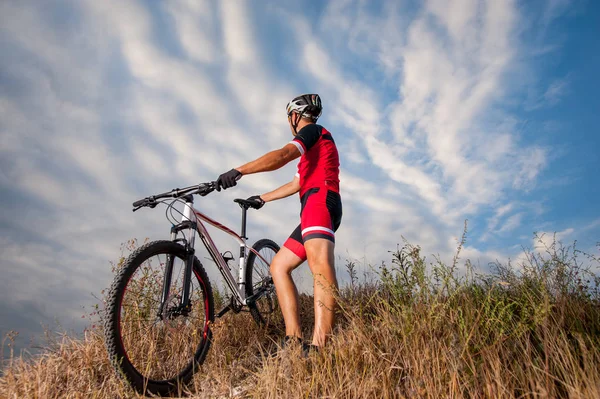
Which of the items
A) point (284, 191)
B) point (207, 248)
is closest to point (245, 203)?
point (284, 191)

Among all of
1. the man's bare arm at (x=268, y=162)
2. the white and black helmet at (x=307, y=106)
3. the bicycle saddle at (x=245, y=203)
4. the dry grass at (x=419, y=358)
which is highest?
the white and black helmet at (x=307, y=106)

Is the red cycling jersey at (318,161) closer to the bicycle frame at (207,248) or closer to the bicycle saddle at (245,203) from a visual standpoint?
the bicycle frame at (207,248)

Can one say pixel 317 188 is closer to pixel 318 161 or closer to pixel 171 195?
pixel 318 161

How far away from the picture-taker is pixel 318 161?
13.5ft

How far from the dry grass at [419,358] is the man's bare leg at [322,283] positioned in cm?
14

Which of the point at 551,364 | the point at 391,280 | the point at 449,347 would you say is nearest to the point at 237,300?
the point at 391,280

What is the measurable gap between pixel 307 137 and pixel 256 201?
1672 mm

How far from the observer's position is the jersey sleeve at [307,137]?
390 centimetres

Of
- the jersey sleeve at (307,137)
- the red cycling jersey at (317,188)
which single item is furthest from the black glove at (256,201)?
the jersey sleeve at (307,137)

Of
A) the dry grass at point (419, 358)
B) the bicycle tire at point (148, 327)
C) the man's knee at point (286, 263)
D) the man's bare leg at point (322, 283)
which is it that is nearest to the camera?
the dry grass at point (419, 358)

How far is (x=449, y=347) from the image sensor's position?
275 centimetres

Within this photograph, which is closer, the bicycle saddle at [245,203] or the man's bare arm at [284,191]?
the man's bare arm at [284,191]

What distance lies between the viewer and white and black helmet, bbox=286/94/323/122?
4.41 m

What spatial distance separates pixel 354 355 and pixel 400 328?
1.34ft
